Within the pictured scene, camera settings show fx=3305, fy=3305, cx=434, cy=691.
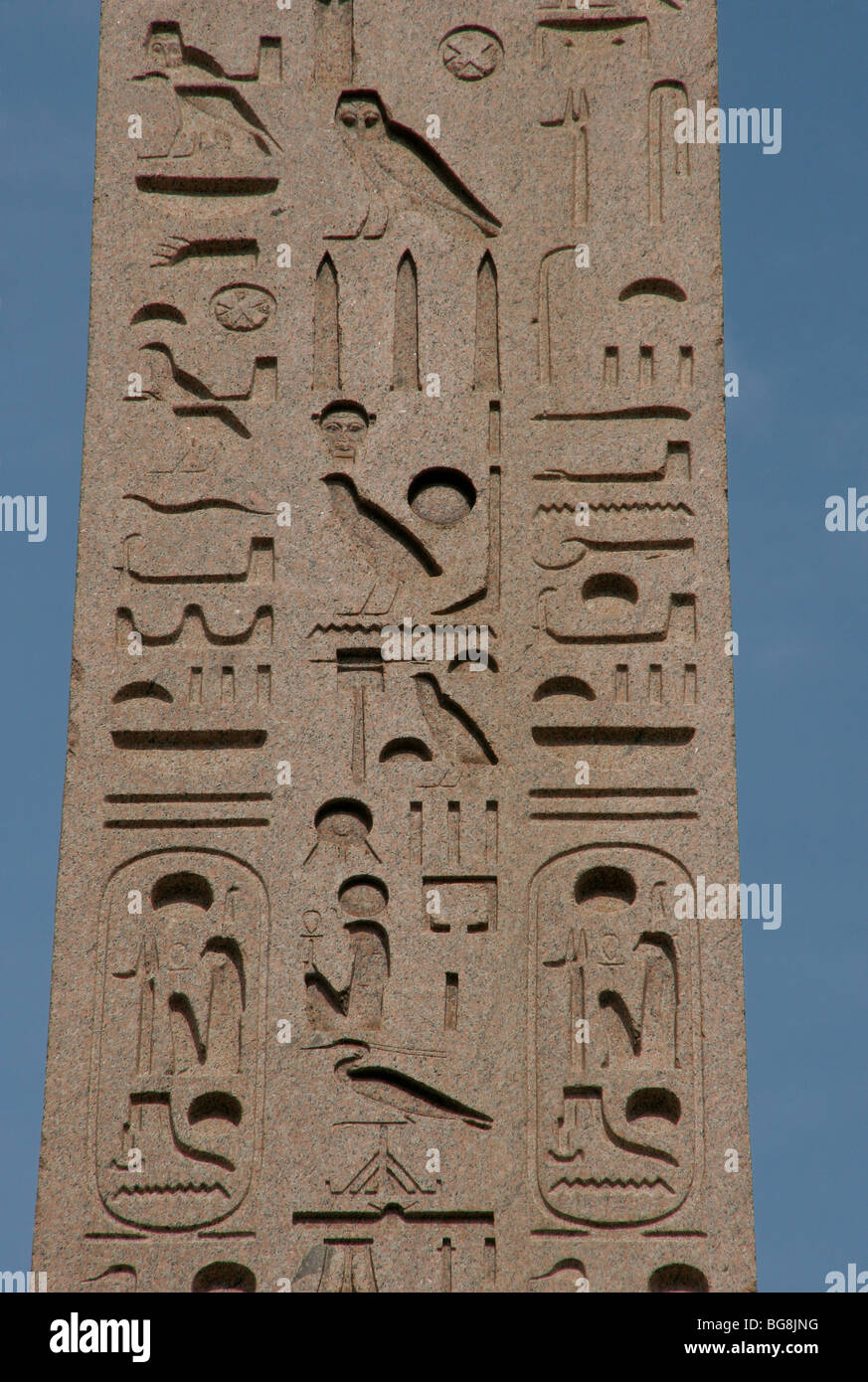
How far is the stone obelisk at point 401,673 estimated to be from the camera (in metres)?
9.91

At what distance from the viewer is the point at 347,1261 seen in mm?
9781

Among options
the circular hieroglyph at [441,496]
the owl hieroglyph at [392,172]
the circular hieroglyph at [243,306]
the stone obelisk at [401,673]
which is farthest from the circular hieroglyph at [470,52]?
the circular hieroglyph at [441,496]

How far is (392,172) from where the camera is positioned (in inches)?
439

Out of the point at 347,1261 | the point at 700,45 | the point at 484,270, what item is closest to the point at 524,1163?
the point at 347,1261

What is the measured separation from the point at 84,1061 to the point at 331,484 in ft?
6.74

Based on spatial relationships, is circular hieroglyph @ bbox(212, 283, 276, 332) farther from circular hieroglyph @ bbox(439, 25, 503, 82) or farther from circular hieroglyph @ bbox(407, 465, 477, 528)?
circular hieroglyph @ bbox(439, 25, 503, 82)

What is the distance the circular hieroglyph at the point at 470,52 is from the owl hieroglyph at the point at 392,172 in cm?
29

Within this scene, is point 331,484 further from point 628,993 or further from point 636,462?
point 628,993

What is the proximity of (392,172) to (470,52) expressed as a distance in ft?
1.74

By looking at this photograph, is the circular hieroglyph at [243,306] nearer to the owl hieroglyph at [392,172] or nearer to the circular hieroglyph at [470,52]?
the owl hieroglyph at [392,172]

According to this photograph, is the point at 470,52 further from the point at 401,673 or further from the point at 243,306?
the point at 401,673

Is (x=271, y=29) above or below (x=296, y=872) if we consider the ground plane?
above

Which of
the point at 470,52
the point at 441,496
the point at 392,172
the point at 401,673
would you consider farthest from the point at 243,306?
the point at 401,673

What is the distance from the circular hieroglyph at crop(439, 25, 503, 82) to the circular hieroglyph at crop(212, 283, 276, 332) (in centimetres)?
106
